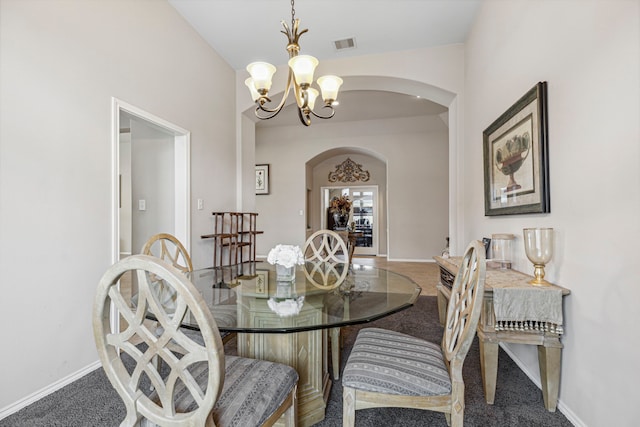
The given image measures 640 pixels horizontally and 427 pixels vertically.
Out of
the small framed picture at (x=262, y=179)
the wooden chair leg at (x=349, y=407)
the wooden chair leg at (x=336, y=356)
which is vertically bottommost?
the wooden chair leg at (x=336, y=356)

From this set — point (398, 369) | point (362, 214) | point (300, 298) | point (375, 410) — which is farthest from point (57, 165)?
point (362, 214)

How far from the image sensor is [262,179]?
24.5 ft

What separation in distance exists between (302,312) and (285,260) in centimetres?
45

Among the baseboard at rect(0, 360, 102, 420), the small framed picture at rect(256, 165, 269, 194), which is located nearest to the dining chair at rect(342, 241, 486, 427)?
the baseboard at rect(0, 360, 102, 420)

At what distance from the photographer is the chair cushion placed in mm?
1150

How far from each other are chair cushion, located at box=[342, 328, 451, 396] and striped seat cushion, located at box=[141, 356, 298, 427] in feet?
0.90

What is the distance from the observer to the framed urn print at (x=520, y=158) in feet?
5.95

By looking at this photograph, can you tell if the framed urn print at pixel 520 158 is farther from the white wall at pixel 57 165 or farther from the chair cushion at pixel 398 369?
the white wall at pixel 57 165

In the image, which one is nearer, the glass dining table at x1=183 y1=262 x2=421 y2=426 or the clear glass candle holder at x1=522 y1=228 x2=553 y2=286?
the glass dining table at x1=183 y1=262 x2=421 y2=426

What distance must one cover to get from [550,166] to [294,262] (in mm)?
1622

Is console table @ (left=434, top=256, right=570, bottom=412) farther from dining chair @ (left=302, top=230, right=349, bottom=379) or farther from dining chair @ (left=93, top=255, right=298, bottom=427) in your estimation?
dining chair @ (left=93, top=255, right=298, bottom=427)

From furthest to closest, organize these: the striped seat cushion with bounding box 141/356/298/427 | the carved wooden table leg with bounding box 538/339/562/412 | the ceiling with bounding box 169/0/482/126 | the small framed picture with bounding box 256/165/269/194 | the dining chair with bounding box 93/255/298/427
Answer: the small framed picture with bounding box 256/165/269/194
the ceiling with bounding box 169/0/482/126
the carved wooden table leg with bounding box 538/339/562/412
the striped seat cushion with bounding box 141/356/298/427
the dining chair with bounding box 93/255/298/427

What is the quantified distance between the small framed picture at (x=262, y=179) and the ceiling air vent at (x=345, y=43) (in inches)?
165

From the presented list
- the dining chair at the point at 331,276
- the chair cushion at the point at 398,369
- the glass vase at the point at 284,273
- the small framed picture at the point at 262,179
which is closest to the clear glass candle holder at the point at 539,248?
the chair cushion at the point at 398,369
